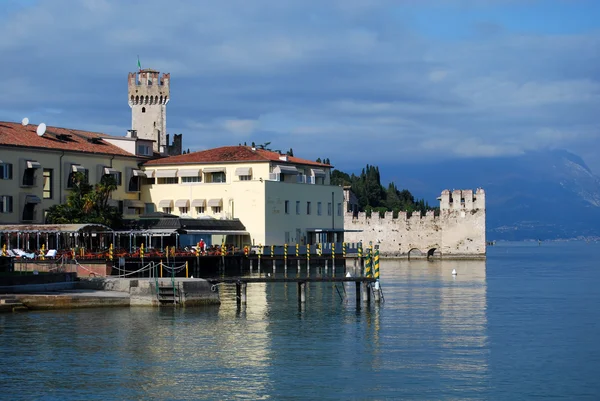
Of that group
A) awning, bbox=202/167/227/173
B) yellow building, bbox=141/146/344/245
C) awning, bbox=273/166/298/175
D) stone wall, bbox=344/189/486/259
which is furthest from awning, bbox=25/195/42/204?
stone wall, bbox=344/189/486/259

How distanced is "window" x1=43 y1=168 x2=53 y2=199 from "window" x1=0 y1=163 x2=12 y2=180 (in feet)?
10.5

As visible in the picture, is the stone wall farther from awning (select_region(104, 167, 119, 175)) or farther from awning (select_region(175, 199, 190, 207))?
awning (select_region(104, 167, 119, 175))

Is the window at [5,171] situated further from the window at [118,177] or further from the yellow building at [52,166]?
the window at [118,177]

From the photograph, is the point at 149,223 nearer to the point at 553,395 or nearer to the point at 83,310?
the point at 83,310

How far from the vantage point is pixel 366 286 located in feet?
141

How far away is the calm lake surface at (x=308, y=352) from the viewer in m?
25.5

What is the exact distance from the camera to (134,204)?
248ft

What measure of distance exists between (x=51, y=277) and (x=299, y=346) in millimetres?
14545

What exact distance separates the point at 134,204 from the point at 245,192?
8.28 meters

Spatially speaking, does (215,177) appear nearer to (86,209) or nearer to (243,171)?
(243,171)

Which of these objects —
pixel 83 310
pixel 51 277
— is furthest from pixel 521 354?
pixel 51 277

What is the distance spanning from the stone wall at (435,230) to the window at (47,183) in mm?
37563

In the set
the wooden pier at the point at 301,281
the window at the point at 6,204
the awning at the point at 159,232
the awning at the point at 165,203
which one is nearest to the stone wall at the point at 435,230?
the awning at the point at 165,203

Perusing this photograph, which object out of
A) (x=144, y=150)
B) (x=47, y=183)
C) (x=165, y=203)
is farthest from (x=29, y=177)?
(x=144, y=150)
